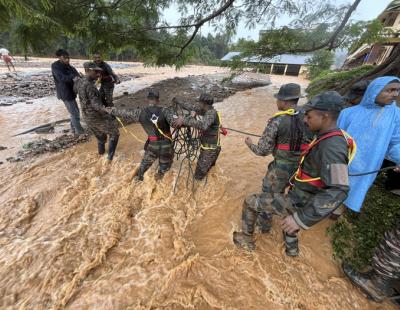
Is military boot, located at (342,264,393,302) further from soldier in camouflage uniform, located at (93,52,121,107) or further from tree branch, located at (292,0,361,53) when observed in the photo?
tree branch, located at (292,0,361,53)

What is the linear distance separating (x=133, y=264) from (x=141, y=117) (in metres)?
2.20

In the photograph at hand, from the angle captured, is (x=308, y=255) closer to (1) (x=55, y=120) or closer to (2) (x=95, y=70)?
(2) (x=95, y=70)

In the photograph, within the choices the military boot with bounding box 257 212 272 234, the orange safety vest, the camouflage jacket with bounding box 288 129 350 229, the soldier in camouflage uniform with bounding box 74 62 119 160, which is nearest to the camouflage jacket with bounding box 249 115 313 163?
the orange safety vest

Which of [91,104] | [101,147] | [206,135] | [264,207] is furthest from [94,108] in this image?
[264,207]

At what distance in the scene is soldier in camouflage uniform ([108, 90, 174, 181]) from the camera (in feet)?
11.7

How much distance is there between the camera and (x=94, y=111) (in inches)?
169

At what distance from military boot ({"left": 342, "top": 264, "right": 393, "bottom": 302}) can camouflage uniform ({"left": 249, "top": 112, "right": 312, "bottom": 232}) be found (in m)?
1.24

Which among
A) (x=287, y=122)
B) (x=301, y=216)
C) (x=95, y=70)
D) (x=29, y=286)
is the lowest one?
(x=29, y=286)

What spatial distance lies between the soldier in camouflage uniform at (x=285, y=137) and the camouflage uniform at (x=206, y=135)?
3.09 feet

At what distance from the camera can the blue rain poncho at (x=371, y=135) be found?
2301mm

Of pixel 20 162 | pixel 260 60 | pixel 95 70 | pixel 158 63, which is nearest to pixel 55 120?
pixel 20 162

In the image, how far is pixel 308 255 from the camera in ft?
9.22

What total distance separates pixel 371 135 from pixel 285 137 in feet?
2.92

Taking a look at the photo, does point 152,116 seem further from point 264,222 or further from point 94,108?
point 264,222
